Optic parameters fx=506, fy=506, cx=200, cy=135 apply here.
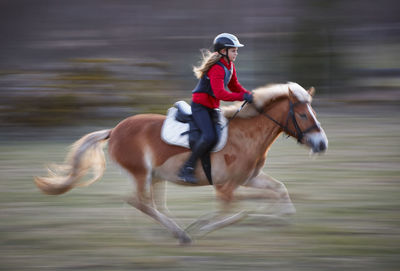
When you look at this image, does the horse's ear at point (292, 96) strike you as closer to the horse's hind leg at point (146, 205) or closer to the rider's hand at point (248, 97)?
the rider's hand at point (248, 97)

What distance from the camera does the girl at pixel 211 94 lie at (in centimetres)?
501

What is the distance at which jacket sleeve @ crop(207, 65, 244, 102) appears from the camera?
16.3 feet

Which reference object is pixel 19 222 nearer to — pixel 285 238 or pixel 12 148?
pixel 285 238

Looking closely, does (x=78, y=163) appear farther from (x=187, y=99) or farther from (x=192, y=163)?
(x=187, y=99)

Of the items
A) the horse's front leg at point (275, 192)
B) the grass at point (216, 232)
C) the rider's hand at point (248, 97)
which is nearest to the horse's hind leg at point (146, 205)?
Answer: the grass at point (216, 232)

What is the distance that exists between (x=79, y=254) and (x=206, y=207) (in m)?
1.91

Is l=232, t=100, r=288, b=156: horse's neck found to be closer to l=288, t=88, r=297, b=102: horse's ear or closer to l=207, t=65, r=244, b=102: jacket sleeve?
l=288, t=88, r=297, b=102: horse's ear

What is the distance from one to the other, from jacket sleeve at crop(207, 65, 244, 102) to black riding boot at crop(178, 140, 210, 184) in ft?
1.62

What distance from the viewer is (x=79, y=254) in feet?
16.3

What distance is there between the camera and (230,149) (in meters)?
5.13

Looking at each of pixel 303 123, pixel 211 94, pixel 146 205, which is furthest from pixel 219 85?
pixel 146 205

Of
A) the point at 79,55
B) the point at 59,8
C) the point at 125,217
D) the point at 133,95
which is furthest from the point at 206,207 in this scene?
the point at 59,8

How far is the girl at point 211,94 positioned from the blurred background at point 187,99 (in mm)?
951

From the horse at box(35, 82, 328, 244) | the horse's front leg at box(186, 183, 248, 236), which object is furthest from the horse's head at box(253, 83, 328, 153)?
the horse's front leg at box(186, 183, 248, 236)
